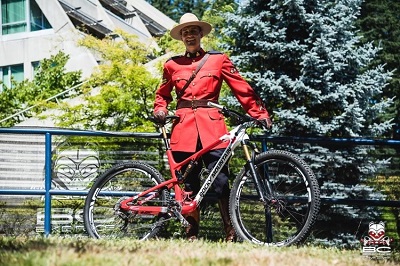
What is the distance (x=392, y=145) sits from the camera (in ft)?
21.6

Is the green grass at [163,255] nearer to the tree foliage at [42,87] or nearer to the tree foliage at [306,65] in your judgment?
the tree foliage at [306,65]

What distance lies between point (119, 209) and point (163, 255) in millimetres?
1998

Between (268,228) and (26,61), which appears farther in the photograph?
(26,61)

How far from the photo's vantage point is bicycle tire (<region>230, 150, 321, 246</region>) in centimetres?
521

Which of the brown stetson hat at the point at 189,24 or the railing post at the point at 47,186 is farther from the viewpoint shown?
the railing post at the point at 47,186

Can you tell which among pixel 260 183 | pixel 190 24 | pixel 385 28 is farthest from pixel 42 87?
pixel 385 28

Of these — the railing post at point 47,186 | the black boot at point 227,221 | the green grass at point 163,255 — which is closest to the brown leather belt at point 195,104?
the black boot at point 227,221

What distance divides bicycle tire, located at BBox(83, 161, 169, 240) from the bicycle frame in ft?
0.21

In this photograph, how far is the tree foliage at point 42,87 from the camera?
21031 millimetres

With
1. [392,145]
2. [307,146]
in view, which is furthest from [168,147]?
[307,146]

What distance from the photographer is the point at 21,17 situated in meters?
26.5

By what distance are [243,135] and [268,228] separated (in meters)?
1.06

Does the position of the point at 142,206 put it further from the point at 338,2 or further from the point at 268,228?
the point at 338,2
